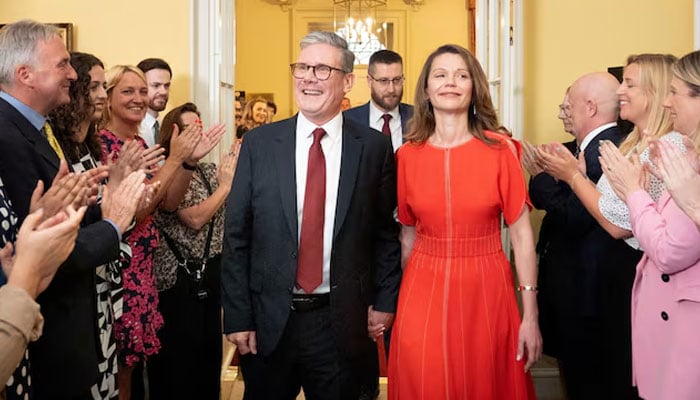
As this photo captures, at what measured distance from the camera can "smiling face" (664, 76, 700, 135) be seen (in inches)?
84.2

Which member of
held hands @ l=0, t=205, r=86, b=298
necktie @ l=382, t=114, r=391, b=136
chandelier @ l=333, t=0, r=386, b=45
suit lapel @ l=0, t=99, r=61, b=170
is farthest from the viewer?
chandelier @ l=333, t=0, r=386, b=45

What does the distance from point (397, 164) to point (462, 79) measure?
0.40 m

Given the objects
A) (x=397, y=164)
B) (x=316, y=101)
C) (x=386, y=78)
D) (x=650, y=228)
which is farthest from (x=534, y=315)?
(x=386, y=78)

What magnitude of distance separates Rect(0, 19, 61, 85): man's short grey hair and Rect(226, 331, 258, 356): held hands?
1077mm

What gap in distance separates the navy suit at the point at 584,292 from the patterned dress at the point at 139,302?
5.99ft

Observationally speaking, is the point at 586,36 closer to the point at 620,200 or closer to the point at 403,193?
the point at 620,200

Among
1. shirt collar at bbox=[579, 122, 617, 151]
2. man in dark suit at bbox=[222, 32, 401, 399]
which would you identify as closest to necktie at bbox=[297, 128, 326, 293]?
man in dark suit at bbox=[222, 32, 401, 399]

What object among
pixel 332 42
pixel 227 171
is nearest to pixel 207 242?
pixel 227 171

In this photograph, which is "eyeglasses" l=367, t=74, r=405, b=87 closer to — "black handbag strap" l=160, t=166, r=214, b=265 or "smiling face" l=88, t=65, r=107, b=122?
"black handbag strap" l=160, t=166, r=214, b=265

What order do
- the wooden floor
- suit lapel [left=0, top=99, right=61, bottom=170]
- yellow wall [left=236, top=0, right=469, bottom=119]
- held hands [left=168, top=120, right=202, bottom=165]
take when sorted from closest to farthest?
suit lapel [left=0, top=99, right=61, bottom=170]
held hands [left=168, top=120, right=202, bottom=165]
the wooden floor
yellow wall [left=236, top=0, right=469, bottom=119]

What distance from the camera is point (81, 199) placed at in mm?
1951

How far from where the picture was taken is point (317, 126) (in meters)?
2.44

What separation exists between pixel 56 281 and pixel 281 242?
2.33 feet

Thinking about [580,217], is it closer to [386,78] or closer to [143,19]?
[386,78]
